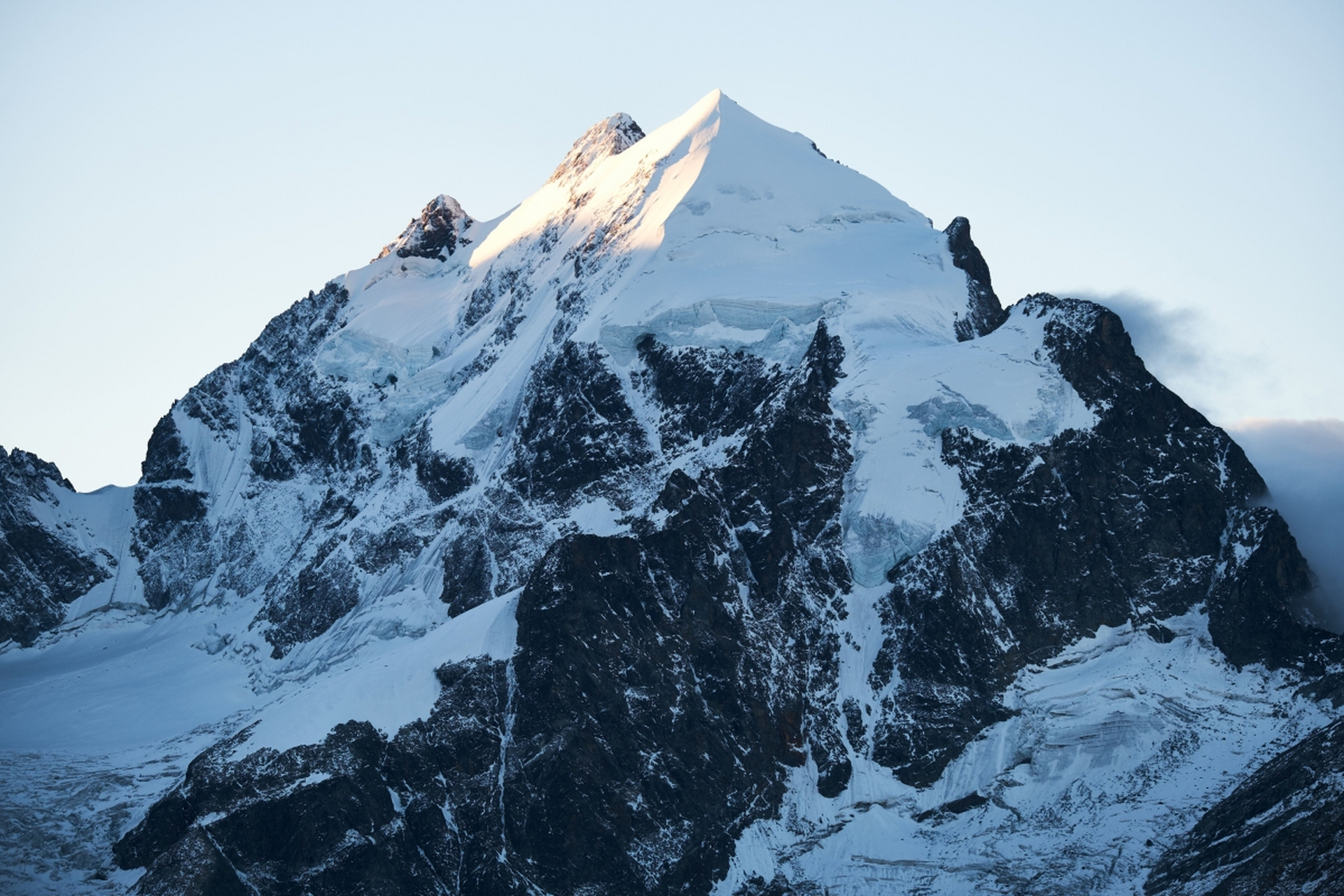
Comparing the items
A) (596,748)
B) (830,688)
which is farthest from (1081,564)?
(596,748)

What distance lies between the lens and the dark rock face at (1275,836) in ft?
425

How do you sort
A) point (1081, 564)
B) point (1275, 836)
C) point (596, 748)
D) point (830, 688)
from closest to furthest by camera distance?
point (1275, 836) < point (596, 748) < point (830, 688) < point (1081, 564)

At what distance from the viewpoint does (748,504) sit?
183 m

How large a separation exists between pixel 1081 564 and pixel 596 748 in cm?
5288

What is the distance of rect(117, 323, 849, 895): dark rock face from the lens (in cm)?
16275

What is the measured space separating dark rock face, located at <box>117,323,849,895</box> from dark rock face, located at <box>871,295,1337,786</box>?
9.37 m

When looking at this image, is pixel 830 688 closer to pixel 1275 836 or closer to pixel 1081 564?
pixel 1081 564

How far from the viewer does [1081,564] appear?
17538 cm

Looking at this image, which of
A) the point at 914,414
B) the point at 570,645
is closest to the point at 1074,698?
the point at 914,414

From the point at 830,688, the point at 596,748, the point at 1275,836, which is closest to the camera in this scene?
the point at 1275,836

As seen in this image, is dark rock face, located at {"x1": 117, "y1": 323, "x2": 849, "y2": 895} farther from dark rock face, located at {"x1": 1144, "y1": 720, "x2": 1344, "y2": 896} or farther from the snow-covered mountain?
dark rock face, located at {"x1": 1144, "y1": 720, "x2": 1344, "y2": 896}

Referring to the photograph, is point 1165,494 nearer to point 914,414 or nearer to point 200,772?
point 914,414

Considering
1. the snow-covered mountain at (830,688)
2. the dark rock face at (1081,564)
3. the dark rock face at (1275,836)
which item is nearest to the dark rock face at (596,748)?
the snow-covered mountain at (830,688)

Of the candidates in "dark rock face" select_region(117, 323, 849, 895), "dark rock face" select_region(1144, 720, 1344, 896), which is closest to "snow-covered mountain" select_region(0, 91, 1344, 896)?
"dark rock face" select_region(117, 323, 849, 895)
